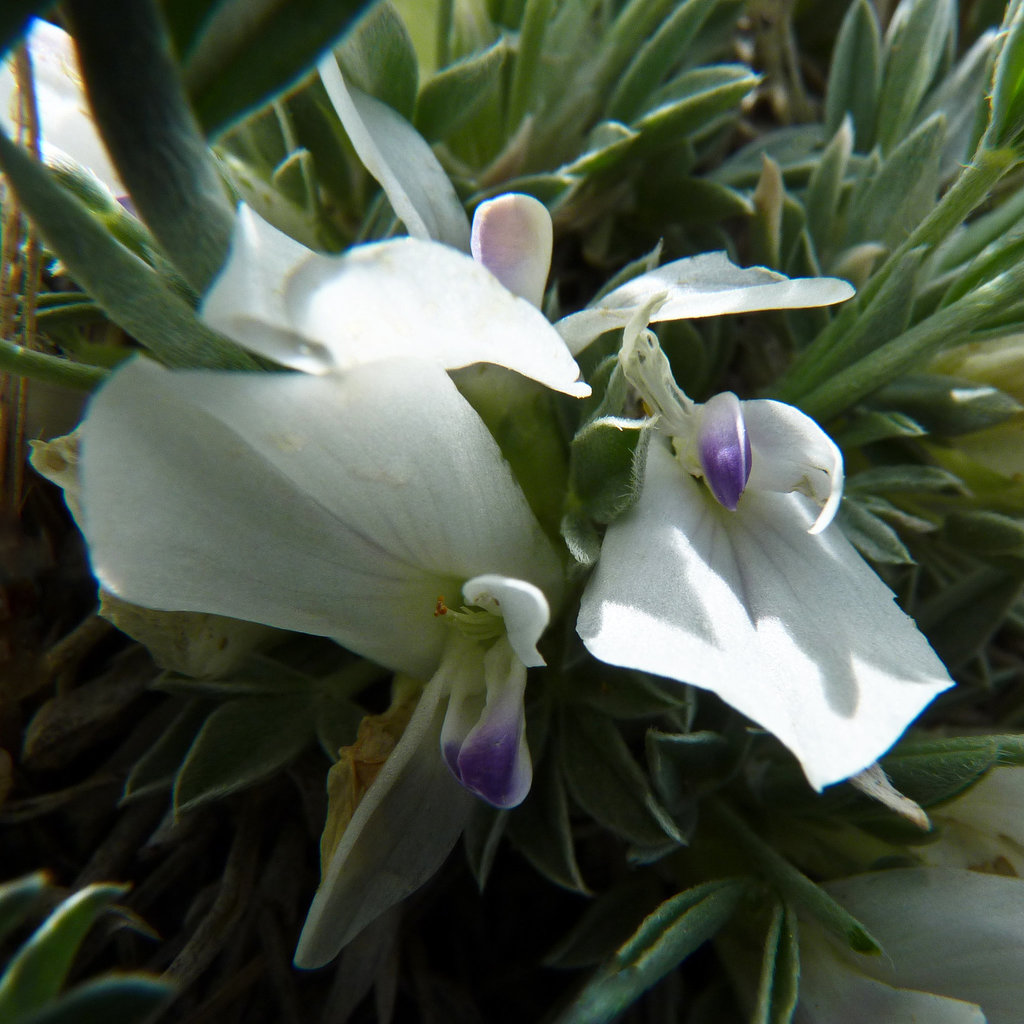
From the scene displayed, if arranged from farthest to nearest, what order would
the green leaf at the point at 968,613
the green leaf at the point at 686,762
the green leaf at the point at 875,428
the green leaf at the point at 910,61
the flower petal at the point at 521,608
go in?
1. the green leaf at the point at 910,61
2. the green leaf at the point at 968,613
3. the green leaf at the point at 875,428
4. the green leaf at the point at 686,762
5. the flower petal at the point at 521,608

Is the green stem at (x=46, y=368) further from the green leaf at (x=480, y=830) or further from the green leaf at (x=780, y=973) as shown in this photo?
the green leaf at (x=780, y=973)

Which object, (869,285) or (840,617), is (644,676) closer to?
(840,617)

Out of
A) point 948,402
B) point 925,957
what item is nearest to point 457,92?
point 948,402

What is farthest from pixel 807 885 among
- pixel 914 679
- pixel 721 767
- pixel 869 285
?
pixel 869 285

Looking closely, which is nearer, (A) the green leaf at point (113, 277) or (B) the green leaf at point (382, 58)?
(A) the green leaf at point (113, 277)

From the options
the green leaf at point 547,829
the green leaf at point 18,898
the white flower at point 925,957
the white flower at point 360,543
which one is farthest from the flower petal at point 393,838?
the white flower at point 925,957

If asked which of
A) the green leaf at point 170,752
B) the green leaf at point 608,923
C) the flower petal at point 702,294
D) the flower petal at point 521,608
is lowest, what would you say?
the green leaf at point 608,923
